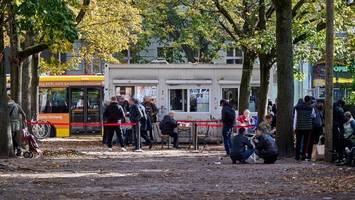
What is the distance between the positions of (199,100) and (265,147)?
38.1 feet

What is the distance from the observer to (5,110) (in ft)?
66.5

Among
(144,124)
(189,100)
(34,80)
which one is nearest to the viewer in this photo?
(144,124)

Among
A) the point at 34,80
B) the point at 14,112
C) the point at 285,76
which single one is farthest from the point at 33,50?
the point at 34,80

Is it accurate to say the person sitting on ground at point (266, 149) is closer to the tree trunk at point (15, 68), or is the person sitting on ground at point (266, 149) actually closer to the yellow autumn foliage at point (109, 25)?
the tree trunk at point (15, 68)

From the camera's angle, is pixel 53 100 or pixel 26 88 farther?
pixel 53 100

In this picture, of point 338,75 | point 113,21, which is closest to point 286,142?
point 113,21

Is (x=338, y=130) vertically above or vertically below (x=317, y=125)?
below

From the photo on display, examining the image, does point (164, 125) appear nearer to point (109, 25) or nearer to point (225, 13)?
point (225, 13)

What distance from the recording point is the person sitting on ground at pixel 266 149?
63.5ft

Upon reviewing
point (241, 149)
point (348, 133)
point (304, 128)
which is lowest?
point (241, 149)

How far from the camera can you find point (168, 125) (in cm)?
2688

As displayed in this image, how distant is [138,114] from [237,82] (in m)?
6.54

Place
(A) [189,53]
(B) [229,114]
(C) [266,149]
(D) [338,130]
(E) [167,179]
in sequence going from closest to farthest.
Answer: (E) [167,179]
(C) [266,149]
(D) [338,130]
(B) [229,114]
(A) [189,53]

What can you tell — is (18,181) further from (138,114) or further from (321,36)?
(321,36)
